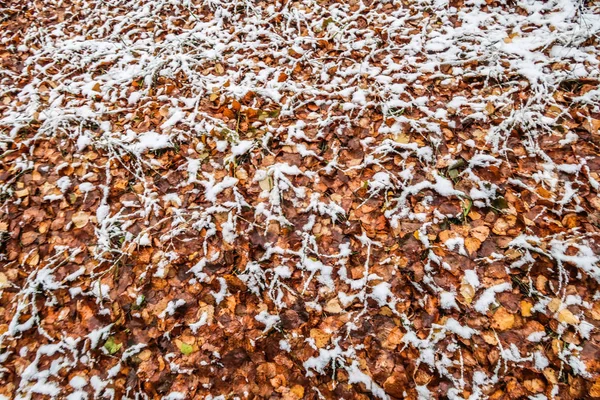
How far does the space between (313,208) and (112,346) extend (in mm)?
1656

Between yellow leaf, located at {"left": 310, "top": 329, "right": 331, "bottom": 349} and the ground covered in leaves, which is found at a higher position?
the ground covered in leaves

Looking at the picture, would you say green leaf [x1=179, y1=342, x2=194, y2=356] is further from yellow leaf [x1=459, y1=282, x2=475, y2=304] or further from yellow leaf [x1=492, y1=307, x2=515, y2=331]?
yellow leaf [x1=492, y1=307, x2=515, y2=331]

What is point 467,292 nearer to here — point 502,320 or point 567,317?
point 502,320

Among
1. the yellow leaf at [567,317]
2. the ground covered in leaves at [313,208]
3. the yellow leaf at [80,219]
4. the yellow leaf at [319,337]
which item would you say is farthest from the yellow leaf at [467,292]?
the yellow leaf at [80,219]

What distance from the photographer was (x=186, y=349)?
6.52 ft

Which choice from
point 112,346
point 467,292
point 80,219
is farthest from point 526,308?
point 80,219

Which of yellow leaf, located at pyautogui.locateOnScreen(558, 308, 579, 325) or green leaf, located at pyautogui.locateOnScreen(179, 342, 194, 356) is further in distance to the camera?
green leaf, located at pyautogui.locateOnScreen(179, 342, 194, 356)

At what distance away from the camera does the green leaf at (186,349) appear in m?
1.98

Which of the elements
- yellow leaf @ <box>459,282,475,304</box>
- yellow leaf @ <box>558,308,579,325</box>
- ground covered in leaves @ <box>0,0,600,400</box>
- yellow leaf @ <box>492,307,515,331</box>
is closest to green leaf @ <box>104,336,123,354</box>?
ground covered in leaves @ <box>0,0,600,400</box>

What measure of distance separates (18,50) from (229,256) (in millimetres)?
3682

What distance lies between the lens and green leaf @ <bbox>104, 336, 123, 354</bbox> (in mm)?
1995

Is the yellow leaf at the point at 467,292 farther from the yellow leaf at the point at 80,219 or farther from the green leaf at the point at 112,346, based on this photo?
the yellow leaf at the point at 80,219

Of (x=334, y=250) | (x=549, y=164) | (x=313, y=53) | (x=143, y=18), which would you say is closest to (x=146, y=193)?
(x=334, y=250)

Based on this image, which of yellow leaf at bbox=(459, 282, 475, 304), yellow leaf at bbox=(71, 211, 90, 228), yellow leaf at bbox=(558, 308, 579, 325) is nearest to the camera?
yellow leaf at bbox=(558, 308, 579, 325)
